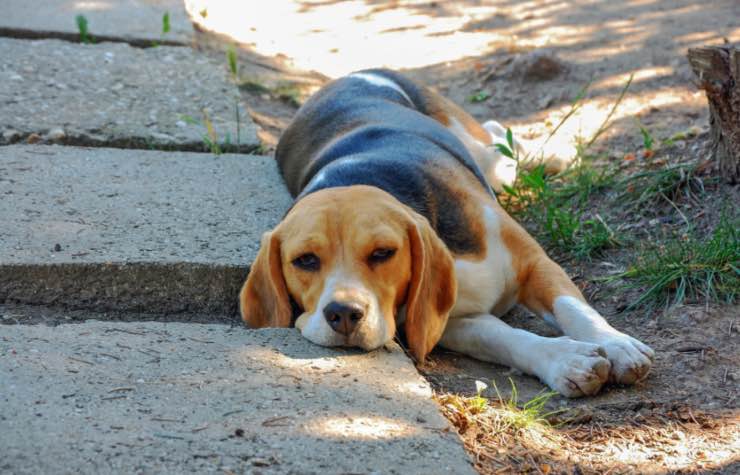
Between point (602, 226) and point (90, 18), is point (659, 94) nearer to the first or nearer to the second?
point (602, 226)

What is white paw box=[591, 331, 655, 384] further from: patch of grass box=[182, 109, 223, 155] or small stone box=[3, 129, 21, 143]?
small stone box=[3, 129, 21, 143]

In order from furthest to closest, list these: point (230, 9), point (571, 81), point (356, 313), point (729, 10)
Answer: point (230, 9) < point (729, 10) < point (571, 81) < point (356, 313)

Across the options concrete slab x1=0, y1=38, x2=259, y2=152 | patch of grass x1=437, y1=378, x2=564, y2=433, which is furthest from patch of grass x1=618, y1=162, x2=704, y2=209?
concrete slab x1=0, y1=38, x2=259, y2=152

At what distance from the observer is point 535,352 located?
373 cm

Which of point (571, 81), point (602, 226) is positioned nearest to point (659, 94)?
point (571, 81)

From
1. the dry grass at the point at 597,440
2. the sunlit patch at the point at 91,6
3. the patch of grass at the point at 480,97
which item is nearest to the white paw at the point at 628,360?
the dry grass at the point at 597,440

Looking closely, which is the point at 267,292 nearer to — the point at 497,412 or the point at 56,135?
the point at 497,412

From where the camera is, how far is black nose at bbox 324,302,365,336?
343 cm

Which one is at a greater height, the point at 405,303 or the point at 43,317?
the point at 405,303

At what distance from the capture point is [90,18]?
313 inches

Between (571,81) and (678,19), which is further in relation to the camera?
(678,19)

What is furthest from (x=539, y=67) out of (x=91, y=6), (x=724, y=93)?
(x=91, y=6)

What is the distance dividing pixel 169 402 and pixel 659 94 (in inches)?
175

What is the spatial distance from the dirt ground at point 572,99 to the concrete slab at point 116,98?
1.23 ft
